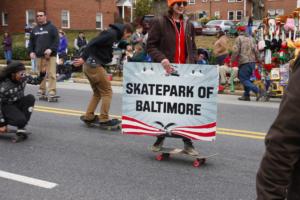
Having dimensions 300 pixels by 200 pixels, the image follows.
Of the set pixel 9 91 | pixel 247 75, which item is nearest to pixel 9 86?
pixel 9 91

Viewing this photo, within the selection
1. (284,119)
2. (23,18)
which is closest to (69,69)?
(284,119)

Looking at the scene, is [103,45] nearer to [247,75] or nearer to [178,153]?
[178,153]

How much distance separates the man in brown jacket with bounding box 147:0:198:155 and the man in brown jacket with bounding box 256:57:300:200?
3490 millimetres

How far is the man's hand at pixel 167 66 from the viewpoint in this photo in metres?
5.27

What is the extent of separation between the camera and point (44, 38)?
415 inches

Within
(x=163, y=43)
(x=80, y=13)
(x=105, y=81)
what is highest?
(x=80, y=13)

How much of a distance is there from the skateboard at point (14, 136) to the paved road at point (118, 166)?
117 millimetres

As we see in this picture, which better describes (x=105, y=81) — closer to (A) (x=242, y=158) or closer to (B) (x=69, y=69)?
(A) (x=242, y=158)

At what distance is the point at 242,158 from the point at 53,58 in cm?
626

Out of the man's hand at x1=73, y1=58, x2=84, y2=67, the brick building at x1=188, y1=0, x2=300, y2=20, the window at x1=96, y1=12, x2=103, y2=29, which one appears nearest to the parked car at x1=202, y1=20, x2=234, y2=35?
the window at x1=96, y1=12, x2=103, y2=29

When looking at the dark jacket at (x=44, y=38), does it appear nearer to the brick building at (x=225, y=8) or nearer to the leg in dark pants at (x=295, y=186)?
the leg in dark pants at (x=295, y=186)

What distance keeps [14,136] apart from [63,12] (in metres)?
36.2

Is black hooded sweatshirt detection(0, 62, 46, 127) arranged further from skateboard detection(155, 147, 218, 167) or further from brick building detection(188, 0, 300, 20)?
brick building detection(188, 0, 300, 20)

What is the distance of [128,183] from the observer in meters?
4.78
